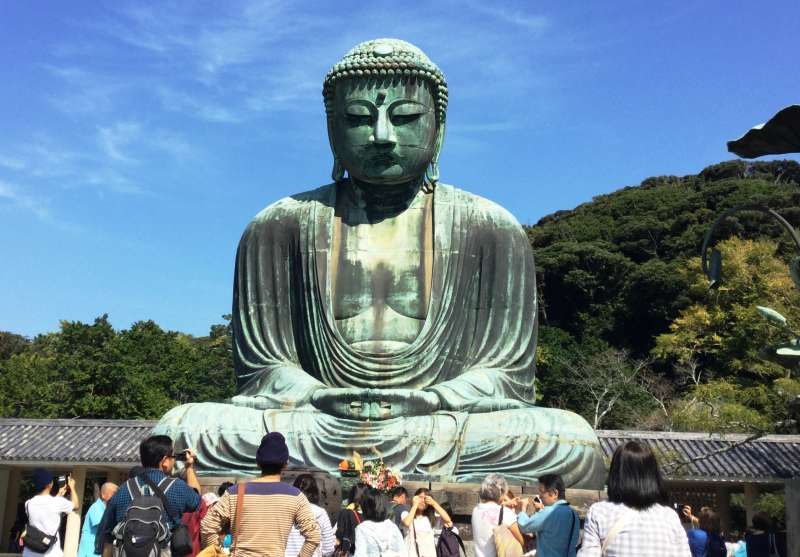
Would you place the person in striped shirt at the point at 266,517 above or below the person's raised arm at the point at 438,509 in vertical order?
above

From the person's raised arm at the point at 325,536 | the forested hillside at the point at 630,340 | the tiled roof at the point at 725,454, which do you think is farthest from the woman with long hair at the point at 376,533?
the forested hillside at the point at 630,340

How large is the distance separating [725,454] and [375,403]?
42.2 feet

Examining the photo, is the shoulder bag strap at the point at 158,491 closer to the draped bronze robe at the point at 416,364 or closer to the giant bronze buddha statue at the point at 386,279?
the draped bronze robe at the point at 416,364

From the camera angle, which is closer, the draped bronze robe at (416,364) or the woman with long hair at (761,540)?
the woman with long hair at (761,540)

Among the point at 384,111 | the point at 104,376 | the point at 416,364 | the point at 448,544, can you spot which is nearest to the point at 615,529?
the point at 448,544

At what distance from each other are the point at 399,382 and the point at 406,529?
10.3ft

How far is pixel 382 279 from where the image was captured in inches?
370

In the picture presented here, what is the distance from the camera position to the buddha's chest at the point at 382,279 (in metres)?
9.21

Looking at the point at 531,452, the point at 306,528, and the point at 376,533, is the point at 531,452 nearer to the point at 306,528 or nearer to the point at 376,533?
the point at 376,533

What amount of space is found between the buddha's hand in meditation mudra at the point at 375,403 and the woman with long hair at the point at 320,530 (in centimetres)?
352

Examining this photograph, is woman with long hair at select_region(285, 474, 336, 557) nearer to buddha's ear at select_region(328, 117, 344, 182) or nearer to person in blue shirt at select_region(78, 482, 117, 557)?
person in blue shirt at select_region(78, 482, 117, 557)

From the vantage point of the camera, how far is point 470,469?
7.95m

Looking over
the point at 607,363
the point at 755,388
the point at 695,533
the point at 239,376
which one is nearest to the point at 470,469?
the point at 695,533

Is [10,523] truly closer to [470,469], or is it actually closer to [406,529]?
[470,469]
